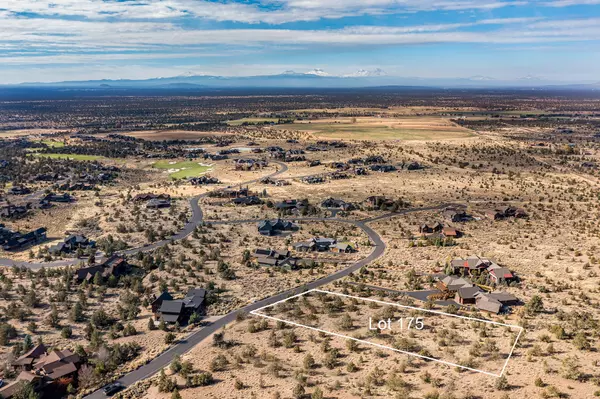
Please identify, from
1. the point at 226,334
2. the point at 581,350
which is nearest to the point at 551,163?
the point at 581,350

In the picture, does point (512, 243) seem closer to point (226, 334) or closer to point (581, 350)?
point (581, 350)

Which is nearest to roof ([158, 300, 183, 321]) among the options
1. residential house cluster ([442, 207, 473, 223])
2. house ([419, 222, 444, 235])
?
house ([419, 222, 444, 235])

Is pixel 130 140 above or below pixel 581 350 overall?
above

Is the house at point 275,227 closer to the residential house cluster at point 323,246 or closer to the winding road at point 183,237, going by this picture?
the winding road at point 183,237

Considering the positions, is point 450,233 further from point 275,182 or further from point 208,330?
point 275,182

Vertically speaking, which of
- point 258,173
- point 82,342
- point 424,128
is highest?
point 424,128

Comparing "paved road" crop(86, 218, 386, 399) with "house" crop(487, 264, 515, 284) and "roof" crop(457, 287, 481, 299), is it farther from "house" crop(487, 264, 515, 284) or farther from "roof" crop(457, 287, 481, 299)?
"house" crop(487, 264, 515, 284)

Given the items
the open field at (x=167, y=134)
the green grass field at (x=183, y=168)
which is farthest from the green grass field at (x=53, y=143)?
the green grass field at (x=183, y=168)
